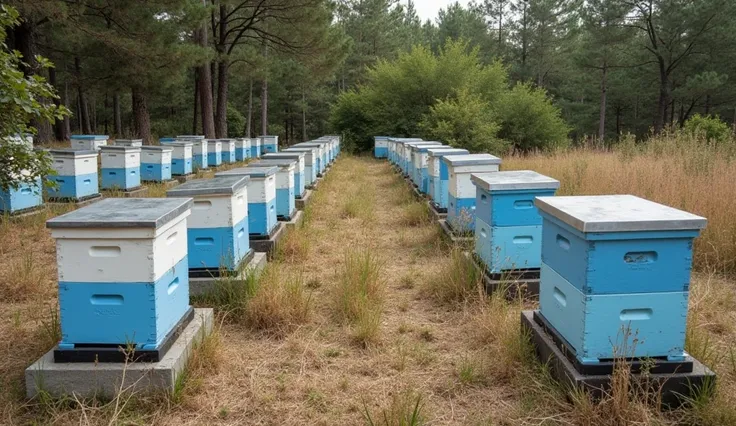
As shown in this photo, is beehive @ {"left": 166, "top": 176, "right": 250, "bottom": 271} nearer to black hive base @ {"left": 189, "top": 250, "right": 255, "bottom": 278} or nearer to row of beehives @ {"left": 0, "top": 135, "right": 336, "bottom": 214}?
black hive base @ {"left": 189, "top": 250, "right": 255, "bottom": 278}

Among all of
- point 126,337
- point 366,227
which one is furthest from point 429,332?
point 366,227

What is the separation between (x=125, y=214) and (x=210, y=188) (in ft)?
4.39

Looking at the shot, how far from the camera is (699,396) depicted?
2949mm

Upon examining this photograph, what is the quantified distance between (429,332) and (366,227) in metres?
4.02

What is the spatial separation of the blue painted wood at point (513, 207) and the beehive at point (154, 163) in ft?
27.6

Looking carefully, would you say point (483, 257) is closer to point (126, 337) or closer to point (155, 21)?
point (126, 337)

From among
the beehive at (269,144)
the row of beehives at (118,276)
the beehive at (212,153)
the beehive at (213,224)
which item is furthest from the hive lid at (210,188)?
the beehive at (269,144)

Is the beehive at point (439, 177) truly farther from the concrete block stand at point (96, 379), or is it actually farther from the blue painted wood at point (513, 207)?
the concrete block stand at point (96, 379)

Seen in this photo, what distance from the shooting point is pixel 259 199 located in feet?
19.4

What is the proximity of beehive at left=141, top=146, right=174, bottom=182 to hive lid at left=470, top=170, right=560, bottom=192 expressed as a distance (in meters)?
8.09

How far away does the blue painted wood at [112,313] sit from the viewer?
10.3 feet

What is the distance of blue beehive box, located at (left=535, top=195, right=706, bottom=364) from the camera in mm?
2848

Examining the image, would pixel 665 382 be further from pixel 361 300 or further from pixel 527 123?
pixel 527 123

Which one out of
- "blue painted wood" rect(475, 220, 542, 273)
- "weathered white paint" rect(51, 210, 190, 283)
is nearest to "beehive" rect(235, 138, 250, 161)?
"blue painted wood" rect(475, 220, 542, 273)
